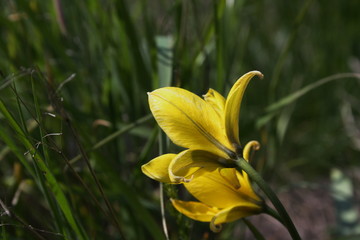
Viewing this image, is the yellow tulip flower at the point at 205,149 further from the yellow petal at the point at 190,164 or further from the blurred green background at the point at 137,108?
the blurred green background at the point at 137,108

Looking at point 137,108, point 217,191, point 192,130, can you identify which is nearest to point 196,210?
point 217,191

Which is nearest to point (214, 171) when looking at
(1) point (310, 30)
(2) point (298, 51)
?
(2) point (298, 51)

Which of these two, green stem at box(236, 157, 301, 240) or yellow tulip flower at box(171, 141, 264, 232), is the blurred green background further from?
green stem at box(236, 157, 301, 240)

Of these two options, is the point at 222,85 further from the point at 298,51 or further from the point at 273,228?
the point at 298,51

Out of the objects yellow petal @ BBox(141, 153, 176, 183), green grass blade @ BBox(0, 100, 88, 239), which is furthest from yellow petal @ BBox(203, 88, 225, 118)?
green grass blade @ BBox(0, 100, 88, 239)

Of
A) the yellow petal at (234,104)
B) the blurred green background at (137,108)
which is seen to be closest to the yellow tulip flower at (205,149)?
the yellow petal at (234,104)

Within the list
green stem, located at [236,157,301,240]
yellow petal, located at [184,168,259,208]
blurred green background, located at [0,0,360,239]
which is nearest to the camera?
green stem, located at [236,157,301,240]

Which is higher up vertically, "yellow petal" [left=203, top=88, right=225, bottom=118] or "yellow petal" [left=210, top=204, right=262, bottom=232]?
"yellow petal" [left=203, top=88, right=225, bottom=118]
